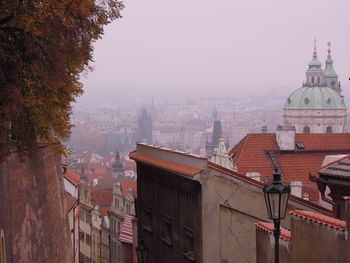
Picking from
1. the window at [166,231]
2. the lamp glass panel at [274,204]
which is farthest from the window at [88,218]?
the lamp glass panel at [274,204]

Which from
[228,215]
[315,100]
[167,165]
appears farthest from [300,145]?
[315,100]

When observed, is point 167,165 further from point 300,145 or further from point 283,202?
point 300,145

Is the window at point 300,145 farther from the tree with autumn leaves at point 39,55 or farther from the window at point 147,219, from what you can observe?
the tree with autumn leaves at point 39,55

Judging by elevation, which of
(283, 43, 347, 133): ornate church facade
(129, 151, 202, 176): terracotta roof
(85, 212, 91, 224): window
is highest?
(129, 151, 202, 176): terracotta roof

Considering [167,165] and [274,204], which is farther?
[167,165]

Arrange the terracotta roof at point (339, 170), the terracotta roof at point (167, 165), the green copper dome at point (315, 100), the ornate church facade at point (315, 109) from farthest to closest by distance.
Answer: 1. the green copper dome at point (315, 100)
2. the ornate church facade at point (315, 109)
3. the terracotta roof at point (167, 165)
4. the terracotta roof at point (339, 170)

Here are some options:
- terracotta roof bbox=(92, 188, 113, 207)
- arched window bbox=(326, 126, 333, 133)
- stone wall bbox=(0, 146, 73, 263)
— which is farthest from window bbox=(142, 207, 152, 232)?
arched window bbox=(326, 126, 333, 133)

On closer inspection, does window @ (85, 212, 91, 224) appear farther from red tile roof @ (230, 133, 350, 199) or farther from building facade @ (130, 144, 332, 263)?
building facade @ (130, 144, 332, 263)

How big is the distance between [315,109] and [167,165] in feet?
385

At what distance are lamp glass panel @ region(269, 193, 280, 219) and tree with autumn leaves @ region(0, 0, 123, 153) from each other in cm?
517

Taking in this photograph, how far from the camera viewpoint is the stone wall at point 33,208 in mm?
13492

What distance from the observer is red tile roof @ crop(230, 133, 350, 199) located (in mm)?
35044

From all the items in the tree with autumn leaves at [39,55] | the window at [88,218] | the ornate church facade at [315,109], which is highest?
the tree with autumn leaves at [39,55]

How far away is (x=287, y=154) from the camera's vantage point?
36969 mm
